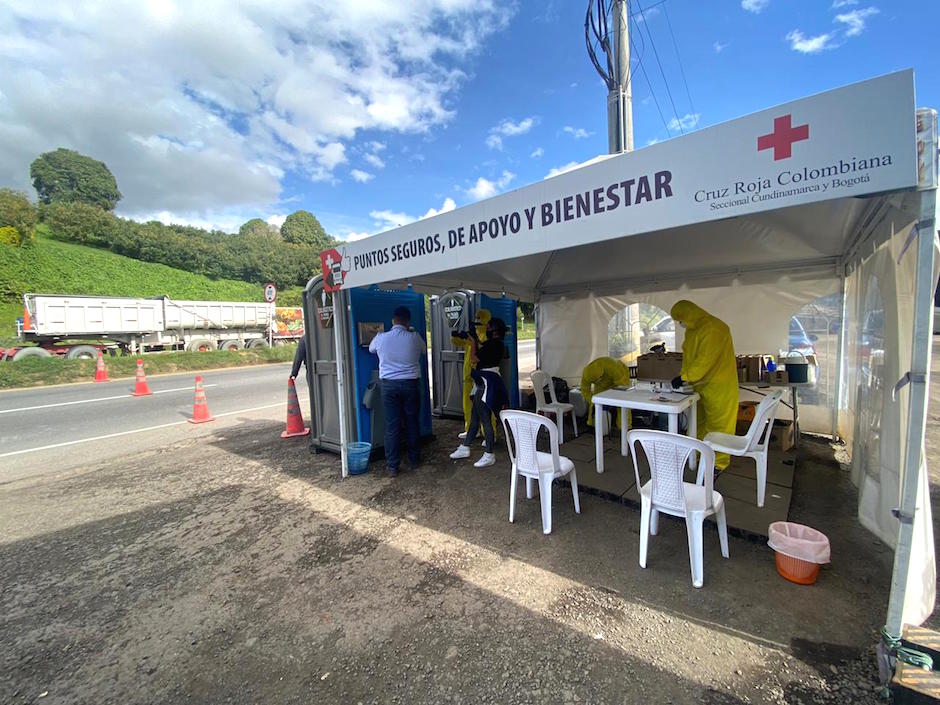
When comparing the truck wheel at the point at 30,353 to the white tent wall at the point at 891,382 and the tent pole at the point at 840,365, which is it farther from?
the tent pole at the point at 840,365

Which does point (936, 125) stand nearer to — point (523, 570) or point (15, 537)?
point (523, 570)

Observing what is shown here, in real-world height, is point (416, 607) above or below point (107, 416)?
below

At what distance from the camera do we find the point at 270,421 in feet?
24.0

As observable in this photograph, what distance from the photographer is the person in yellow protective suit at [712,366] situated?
12.7 ft

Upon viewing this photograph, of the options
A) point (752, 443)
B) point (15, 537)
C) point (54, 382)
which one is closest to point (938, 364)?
point (752, 443)

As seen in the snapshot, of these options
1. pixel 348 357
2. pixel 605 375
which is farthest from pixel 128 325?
pixel 605 375

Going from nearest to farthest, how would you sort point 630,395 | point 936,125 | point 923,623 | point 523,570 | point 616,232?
1. point 936,125
2. point 923,623
3. point 616,232
4. point 523,570
5. point 630,395

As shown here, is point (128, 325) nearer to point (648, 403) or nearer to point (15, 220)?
point (15, 220)

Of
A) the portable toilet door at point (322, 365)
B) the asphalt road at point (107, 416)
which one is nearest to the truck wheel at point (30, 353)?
the asphalt road at point (107, 416)

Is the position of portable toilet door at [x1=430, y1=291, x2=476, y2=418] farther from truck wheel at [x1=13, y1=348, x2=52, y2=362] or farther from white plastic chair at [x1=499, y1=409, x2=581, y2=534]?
truck wheel at [x1=13, y1=348, x2=52, y2=362]

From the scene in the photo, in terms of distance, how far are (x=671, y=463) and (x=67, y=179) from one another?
238 ft

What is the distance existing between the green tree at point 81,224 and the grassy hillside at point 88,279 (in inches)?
50.6

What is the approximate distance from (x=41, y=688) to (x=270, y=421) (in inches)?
222

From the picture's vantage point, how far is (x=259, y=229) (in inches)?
2234
